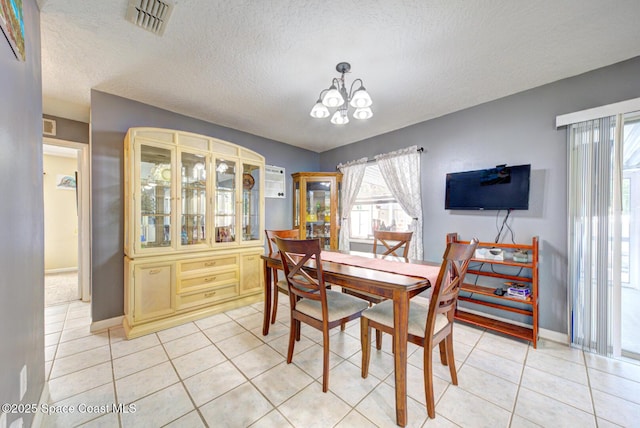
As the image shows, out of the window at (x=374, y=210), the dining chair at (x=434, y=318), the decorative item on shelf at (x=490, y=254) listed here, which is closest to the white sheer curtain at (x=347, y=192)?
the window at (x=374, y=210)

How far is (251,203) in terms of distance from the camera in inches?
137

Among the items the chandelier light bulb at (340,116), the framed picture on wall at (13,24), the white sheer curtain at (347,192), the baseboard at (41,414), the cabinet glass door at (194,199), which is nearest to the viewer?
the framed picture on wall at (13,24)

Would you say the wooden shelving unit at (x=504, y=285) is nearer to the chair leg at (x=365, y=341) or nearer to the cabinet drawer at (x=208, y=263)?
the chair leg at (x=365, y=341)

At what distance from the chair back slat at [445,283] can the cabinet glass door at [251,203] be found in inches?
101

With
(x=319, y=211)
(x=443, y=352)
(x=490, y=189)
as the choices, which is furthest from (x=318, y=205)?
(x=443, y=352)

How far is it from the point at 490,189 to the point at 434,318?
1.89 meters

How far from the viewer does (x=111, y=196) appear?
2549mm

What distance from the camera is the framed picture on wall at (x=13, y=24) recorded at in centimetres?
94

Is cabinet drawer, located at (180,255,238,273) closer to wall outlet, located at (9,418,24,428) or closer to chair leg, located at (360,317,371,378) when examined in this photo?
wall outlet, located at (9,418,24,428)

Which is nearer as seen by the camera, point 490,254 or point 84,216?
point 490,254

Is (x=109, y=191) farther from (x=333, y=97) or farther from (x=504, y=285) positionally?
(x=504, y=285)

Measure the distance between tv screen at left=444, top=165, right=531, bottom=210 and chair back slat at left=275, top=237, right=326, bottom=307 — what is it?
6.53 ft

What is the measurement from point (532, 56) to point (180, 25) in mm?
2692

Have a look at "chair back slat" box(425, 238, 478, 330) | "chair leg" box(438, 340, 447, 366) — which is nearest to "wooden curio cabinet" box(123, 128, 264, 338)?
"chair leg" box(438, 340, 447, 366)
